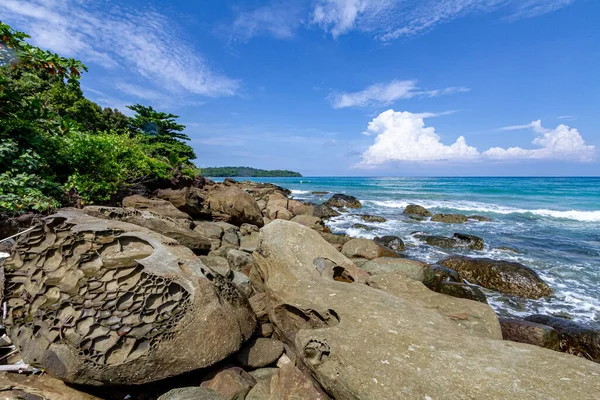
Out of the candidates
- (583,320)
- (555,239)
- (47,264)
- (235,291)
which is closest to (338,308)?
(235,291)

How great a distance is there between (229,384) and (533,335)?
507 cm

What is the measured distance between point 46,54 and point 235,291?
5886 millimetres

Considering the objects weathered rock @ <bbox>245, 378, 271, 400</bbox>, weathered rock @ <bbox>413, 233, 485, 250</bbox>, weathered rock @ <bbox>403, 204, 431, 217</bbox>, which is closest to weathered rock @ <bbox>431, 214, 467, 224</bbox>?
weathered rock @ <bbox>403, 204, 431, 217</bbox>

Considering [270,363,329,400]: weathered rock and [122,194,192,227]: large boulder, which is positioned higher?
[122,194,192,227]: large boulder

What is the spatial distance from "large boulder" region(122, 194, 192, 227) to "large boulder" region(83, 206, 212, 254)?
1418 mm

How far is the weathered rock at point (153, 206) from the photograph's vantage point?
7.56 metres

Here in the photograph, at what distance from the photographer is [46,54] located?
4949 millimetres

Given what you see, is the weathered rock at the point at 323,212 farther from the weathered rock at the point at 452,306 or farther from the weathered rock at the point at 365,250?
the weathered rock at the point at 452,306

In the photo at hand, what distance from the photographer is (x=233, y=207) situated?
10117 mm

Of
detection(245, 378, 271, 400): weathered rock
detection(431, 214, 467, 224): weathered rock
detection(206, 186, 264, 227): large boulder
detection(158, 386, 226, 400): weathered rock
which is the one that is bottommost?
detection(431, 214, 467, 224): weathered rock

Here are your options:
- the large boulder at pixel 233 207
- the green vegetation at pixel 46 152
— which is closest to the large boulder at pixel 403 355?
the green vegetation at pixel 46 152

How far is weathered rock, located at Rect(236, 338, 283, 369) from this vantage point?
3.32 metres

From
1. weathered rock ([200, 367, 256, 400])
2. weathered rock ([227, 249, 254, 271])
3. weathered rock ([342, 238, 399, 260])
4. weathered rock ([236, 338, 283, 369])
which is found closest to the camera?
weathered rock ([200, 367, 256, 400])

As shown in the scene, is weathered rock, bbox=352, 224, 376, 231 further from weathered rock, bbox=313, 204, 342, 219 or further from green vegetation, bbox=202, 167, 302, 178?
green vegetation, bbox=202, 167, 302, 178
